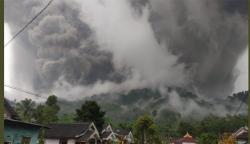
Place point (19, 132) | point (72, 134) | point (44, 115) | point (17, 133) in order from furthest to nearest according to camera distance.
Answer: point (44, 115) → point (72, 134) → point (19, 132) → point (17, 133)

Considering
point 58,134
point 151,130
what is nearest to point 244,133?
point 151,130

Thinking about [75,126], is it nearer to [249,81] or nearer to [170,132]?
[249,81]

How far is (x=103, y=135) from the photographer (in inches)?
2948

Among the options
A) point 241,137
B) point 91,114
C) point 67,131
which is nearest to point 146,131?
point 91,114

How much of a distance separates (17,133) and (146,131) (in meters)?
47.2

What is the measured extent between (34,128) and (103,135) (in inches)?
1743

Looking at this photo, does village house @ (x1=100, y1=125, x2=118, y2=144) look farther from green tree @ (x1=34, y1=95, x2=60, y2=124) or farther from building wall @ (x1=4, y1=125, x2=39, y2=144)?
building wall @ (x1=4, y1=125, x2=39, y2=144)

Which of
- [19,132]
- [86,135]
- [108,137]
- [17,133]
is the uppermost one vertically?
[108,137]

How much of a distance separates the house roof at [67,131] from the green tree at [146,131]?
60.7 ft

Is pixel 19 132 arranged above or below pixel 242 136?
below

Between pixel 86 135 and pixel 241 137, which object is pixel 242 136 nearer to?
pixel 241 137

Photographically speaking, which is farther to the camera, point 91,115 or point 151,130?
point 91,115

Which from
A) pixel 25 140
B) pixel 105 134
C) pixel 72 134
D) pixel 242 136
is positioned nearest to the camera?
pixel 25 140

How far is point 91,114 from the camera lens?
82375 millimetres
